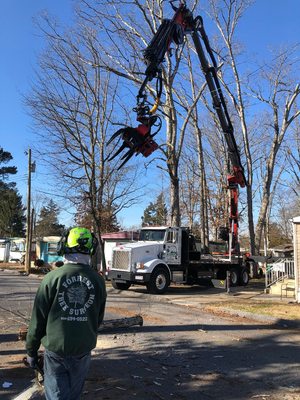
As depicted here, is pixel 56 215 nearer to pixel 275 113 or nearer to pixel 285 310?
pixel 275 113

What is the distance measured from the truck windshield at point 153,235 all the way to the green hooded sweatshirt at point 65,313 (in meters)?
16.3

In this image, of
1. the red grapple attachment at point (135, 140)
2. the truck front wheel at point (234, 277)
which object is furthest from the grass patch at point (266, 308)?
the truck front wheel at point (234, 277)

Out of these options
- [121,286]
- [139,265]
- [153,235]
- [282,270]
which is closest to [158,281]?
[139,265]

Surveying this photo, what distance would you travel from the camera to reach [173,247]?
19.6 meters

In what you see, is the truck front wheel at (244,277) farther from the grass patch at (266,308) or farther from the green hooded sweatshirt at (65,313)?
the green hooded sweatshirt at (65,313)

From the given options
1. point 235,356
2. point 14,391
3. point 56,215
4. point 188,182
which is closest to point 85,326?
point 14,391

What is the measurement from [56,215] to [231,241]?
258 ft

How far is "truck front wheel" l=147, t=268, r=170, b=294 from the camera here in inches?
715

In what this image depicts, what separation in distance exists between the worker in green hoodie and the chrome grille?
15.3 m

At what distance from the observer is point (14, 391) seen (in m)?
5.43

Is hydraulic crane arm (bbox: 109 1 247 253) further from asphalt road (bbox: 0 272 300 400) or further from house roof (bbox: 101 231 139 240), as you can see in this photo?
house roof (bbox: 101 231 139 240)

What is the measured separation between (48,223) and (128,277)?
76.6m

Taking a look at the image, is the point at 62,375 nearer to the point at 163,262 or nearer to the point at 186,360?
the point at 186,360

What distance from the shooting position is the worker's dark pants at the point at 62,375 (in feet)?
10.8
